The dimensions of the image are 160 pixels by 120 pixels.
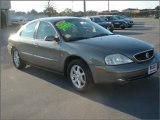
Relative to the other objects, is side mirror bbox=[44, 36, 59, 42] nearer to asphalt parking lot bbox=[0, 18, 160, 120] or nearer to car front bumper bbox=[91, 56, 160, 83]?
asphalt parking lot bbox=[0, 18, 160, 120]

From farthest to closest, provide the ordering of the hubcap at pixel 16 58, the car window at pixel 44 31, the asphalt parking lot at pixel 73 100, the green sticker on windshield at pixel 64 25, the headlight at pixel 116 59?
the hubcap at pixel 16 58 → the car window at pixel 44 31 → the green sticker on windshield at pixel 64 25 → the headlight at pixel 116 59 → the asphalt parking lot at pixel 73 100

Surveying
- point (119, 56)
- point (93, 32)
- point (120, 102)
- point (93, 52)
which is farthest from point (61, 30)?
point (120, 102)

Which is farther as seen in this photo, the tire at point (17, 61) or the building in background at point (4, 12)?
the building in background at point (4, 12)

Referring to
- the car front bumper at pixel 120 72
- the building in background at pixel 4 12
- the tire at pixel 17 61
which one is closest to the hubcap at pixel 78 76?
the car front bumper at pixel 120 72

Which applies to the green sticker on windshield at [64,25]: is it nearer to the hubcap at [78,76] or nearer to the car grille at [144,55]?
the hubcap at [78,76]

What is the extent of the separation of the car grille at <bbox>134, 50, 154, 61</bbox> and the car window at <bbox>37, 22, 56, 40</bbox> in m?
2.06

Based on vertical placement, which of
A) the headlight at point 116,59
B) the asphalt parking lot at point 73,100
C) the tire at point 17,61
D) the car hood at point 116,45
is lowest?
the asphalt parking lot at point 73,100

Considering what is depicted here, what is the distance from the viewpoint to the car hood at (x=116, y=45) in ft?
17.9

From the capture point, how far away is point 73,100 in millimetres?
5434

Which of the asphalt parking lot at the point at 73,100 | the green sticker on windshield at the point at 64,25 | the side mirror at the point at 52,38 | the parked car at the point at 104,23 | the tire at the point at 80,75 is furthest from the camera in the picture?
the parked car at the point at 104,23

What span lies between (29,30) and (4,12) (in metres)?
31.8

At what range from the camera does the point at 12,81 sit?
711 cm

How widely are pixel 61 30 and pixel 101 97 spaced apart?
1.89m

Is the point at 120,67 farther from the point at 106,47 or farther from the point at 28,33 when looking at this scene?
the point at 28,33
